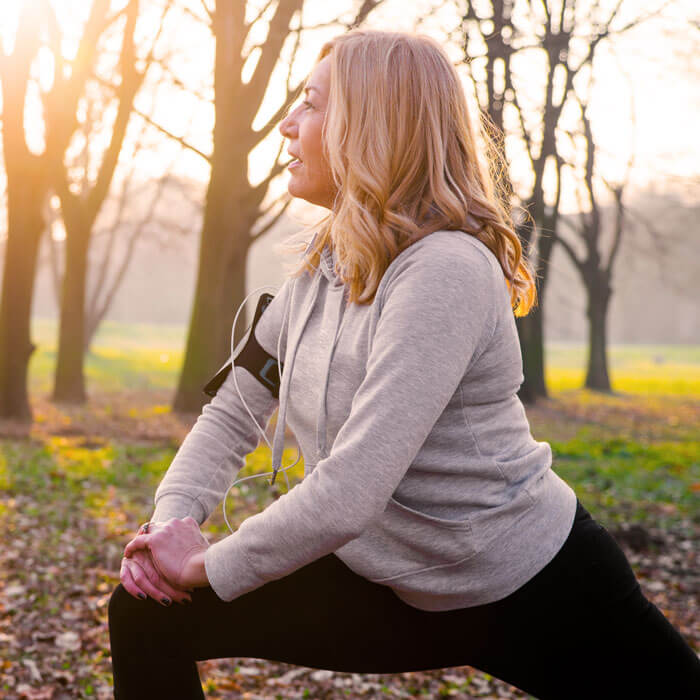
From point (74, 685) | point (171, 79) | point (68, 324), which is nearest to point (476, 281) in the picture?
point (74, 685)

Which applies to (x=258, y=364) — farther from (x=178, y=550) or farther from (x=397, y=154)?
(x=397, y=154)

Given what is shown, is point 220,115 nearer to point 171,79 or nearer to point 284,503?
point 171,79

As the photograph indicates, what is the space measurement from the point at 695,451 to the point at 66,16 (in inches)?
445

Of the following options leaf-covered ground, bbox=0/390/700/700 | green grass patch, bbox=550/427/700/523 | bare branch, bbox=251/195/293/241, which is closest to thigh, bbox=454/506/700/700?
leaf-covered ground, bbox=0/390/700/700

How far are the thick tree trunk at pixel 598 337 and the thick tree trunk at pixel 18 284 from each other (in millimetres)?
15788

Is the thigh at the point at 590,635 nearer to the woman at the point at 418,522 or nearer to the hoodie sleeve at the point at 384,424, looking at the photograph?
the woman at the point at 418,522

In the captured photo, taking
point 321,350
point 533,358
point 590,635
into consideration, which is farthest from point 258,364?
point 533,358

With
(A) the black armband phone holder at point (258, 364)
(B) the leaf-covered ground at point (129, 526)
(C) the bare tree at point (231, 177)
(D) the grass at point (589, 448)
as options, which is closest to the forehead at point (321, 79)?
(A) the black armband phone holder at point (258, 364)

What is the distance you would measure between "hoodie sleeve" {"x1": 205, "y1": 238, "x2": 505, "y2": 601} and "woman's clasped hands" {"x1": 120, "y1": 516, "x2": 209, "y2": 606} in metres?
0.08

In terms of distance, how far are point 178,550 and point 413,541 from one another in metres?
0.51

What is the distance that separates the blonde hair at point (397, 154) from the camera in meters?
1.75

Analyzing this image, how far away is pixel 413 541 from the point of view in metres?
1.71

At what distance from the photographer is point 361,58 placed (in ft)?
5.85

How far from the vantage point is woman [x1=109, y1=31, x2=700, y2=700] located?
5.40 ft
